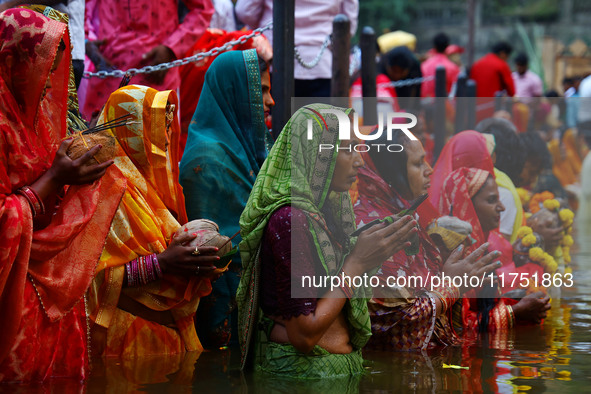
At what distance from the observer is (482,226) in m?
5.59

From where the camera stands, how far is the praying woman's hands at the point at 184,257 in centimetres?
419

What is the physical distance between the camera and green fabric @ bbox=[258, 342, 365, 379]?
3771mm

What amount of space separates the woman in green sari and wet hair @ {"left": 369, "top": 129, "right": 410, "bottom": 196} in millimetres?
1075

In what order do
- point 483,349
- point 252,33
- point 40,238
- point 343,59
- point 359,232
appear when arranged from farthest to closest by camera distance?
point 343,59 → point 252,33 → point 483,349 → point 359,232 → point 40,238

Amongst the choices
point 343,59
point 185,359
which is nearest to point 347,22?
point 343,59

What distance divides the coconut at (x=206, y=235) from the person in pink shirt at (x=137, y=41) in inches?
73.0

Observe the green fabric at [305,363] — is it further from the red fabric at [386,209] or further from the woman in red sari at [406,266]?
the red fabric at [386,209]

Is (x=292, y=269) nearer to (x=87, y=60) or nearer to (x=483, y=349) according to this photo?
(x=483, y=349)

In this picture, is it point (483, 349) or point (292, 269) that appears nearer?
point (292, 269)

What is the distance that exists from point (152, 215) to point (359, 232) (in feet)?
3.53

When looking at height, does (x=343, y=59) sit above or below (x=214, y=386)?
above

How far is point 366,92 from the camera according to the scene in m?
7.55

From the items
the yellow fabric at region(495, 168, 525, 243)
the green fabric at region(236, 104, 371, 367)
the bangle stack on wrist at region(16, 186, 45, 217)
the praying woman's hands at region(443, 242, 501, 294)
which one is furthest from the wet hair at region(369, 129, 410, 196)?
the bangle stack on wrist at region(16, 186, 45, 217)

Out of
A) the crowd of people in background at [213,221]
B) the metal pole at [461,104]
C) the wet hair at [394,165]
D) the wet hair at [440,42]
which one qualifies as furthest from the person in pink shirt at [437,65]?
the wet hair at [394,165]
